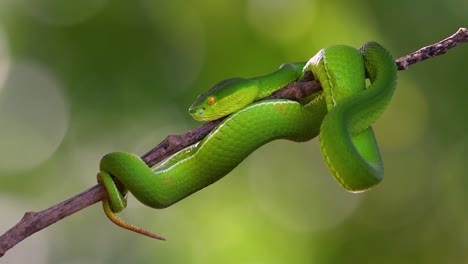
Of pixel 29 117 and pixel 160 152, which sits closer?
pixel 160 152

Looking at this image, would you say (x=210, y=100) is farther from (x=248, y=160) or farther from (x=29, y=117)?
(x=29, y=117)

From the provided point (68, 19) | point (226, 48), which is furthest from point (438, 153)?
point (68, 19)

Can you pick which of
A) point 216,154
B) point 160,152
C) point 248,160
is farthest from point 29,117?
point 160,152

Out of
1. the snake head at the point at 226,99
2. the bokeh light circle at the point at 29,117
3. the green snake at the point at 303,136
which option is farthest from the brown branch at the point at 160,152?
the bokeh light circle at the point at 29,117

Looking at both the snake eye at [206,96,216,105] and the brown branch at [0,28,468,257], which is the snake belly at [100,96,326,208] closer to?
the brown branch at [0,28,468,257]

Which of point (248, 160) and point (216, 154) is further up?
point (216, 154)
